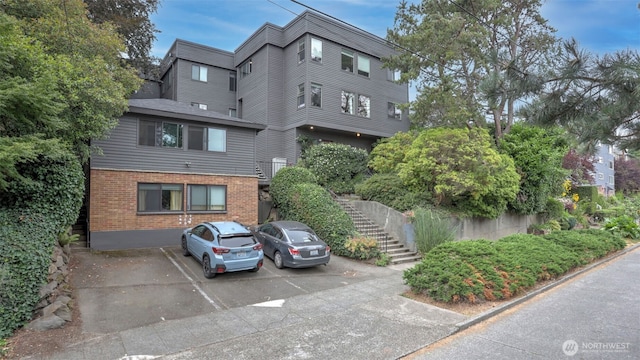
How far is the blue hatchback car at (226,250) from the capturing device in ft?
31.3

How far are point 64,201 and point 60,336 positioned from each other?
4.30m

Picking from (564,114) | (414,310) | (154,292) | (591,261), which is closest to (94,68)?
(154,292)

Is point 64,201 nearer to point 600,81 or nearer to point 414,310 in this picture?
point 414,310

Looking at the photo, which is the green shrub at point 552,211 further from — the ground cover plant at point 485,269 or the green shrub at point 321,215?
the green shrub at point 321,215

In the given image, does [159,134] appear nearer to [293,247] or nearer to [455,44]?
[293,247]

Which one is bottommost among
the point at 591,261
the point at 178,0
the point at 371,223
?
the point at 591,261

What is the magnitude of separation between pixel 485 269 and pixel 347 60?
16.9 m

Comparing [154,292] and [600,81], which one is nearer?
[600,81]

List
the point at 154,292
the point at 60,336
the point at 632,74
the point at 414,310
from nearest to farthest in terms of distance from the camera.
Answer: the point at 632,74 → the point at 60,336 → the point at 414,310 → the point at 154,292

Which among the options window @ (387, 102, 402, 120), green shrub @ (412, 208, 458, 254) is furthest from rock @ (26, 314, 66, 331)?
window @ (387, 102, 402, 120)

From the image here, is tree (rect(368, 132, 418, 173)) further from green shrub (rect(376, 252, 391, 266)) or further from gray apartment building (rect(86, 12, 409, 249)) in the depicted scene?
green shrub (rect(376, 252, 391, 266))

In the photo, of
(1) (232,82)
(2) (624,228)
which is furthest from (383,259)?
(1) (232,82)

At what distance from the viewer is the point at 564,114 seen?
5367mm

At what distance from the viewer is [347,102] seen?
2184 centimetres
